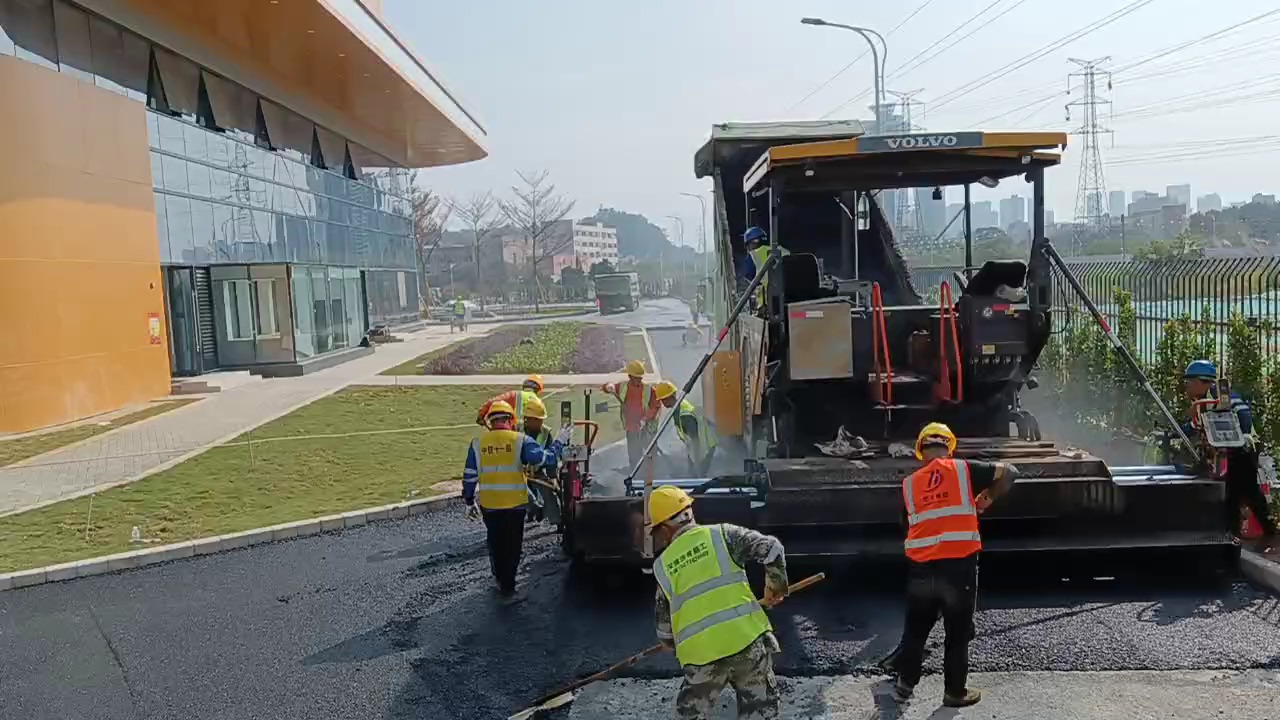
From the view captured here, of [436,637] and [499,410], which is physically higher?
[499,410]

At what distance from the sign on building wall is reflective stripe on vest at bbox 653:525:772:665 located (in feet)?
57.8

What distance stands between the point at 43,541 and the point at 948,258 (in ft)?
26.9

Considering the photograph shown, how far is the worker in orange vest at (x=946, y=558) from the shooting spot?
509cm

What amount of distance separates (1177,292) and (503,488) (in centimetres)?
677

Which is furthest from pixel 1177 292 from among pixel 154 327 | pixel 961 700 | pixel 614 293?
pixel 614 293

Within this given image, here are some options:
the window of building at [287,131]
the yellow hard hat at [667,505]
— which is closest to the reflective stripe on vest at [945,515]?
the yellow hard hat at [667,505]

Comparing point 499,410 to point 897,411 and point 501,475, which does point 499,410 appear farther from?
point 897,411

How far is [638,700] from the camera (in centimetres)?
540

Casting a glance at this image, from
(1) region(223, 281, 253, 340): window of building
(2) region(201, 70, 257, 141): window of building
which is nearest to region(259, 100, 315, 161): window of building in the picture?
(2) region(201, 70, 257, 141): window of building

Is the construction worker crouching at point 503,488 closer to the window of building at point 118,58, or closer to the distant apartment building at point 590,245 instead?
the window of building at point 118,58

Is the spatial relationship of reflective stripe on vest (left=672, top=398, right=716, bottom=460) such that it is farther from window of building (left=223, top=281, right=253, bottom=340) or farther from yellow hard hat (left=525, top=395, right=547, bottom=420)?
window of building (left=223, top=281, right=253, bottom=340)

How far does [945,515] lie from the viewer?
16.8 ft

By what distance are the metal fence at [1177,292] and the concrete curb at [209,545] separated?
202 inches

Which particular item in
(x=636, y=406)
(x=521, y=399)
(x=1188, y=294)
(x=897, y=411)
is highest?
(x=1188, y=294)
